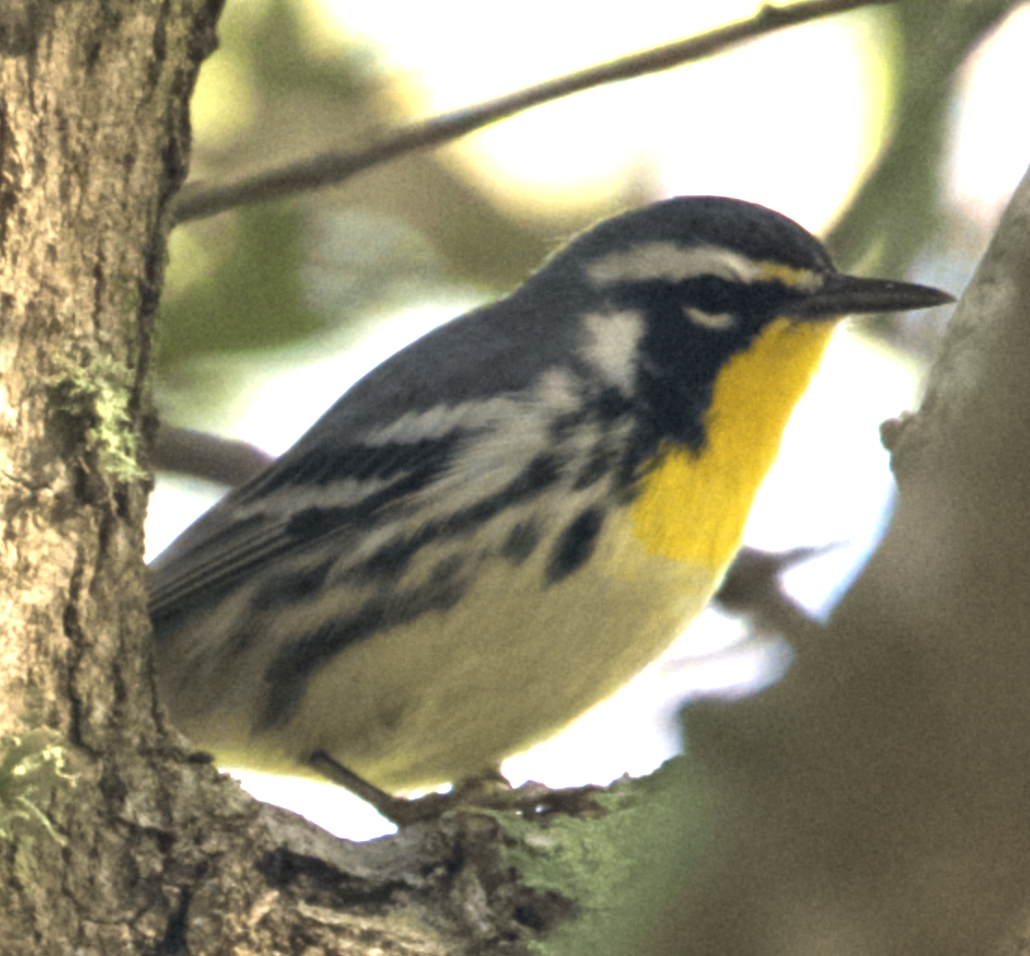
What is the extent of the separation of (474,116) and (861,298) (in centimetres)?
116

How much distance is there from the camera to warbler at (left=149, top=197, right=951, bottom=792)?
3.59 metres

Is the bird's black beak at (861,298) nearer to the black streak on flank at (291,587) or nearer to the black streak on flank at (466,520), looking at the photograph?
the black streak on flank at (466,520)

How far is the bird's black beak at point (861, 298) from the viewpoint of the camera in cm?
409

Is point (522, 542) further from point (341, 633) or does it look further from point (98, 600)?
point (98, 600)

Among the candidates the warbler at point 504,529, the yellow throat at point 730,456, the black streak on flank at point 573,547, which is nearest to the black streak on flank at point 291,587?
the warbler at point 504,529

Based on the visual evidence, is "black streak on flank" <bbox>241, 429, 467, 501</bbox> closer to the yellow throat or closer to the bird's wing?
the bird's wing

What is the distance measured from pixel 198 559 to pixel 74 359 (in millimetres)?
1752

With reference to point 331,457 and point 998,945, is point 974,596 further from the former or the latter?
point 331,457

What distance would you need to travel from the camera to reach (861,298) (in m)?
4.10

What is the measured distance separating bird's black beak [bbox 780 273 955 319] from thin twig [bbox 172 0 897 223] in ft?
2.63

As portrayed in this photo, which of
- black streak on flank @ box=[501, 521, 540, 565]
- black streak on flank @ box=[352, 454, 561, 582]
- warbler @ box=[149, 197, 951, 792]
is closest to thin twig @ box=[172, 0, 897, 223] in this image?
warbler @ box=[149, 197, 951, 792]

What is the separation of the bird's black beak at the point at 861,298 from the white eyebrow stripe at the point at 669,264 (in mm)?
169

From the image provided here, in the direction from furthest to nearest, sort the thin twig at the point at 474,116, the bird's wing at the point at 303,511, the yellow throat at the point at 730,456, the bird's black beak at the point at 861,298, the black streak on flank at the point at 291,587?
the bird's black beak at the point at 861,298
the bird's wing at the point at 303,511
the black streak on flank at the point at 291,587
the yellow throat at the point at 730,456
the thin twig at the point at 474,116

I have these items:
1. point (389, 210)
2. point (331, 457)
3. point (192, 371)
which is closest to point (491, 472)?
point (331, 457)
